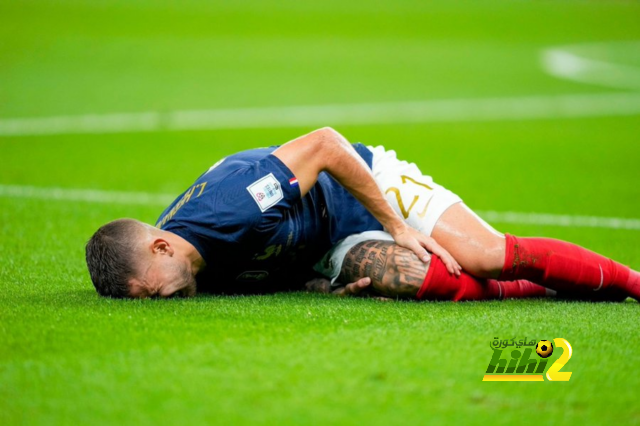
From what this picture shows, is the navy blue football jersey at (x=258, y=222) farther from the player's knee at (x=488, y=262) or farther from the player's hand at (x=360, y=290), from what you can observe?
→ the player's knee at (x=488, y=262)

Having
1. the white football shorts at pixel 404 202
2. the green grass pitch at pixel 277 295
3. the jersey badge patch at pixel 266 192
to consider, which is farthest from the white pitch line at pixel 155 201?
the jersey badge patch at pixel 266 192

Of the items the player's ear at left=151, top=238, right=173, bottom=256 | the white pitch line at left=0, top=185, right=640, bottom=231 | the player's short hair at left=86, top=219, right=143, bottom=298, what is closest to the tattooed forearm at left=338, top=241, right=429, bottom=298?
the player's ear at left=151, top=238, right=173, bottom=256

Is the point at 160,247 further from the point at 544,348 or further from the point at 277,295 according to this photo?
the point at 544,348

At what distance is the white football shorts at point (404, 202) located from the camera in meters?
5.49

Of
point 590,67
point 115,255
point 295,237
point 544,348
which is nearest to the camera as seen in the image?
point 544,348

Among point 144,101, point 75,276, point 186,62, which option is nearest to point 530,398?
point 75,276

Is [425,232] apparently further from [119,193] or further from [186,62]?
[186,62]

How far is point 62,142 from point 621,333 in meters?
9.94

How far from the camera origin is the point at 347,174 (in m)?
5.27

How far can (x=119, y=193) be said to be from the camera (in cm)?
952

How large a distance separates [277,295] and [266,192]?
0.71 meters

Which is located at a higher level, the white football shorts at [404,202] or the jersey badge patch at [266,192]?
the jersey badge patch at [266,192]

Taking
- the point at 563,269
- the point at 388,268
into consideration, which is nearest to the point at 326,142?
the point at 388,268

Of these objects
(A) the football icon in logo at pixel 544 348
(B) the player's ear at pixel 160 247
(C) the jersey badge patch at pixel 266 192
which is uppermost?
(C) the jersey badge patch at pixel 266 192
